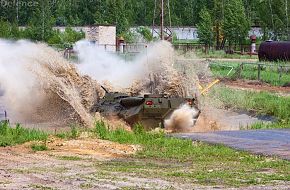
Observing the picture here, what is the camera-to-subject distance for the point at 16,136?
1839 centimetres

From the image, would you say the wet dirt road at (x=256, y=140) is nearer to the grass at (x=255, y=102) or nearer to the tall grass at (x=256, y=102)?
the grass at (x=255, y=102)

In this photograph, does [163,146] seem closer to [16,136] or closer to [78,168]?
[16,136]

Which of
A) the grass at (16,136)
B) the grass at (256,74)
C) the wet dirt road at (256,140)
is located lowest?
the grass at (256,74)

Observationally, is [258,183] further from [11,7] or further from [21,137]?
[11,7]

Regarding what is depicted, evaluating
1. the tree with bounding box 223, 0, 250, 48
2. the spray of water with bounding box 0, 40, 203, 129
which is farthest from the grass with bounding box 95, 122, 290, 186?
the tree with bounding box 223, 0, 250, 48

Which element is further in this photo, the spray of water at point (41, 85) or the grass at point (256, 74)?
A: the grass at point (256, 74)

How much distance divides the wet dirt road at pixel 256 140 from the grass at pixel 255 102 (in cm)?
301

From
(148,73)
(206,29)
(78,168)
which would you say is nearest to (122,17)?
(206,29)

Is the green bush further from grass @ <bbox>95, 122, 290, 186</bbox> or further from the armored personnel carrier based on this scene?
the armored personnel carrier

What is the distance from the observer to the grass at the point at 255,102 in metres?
26.6

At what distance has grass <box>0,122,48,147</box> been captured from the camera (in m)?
17.9

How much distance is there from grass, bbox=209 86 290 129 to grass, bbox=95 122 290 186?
5993 mm

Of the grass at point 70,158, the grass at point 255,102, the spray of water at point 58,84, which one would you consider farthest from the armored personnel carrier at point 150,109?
the grass at point 70,158

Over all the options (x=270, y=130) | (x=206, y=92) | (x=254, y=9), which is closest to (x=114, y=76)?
(x=206, y=92)
